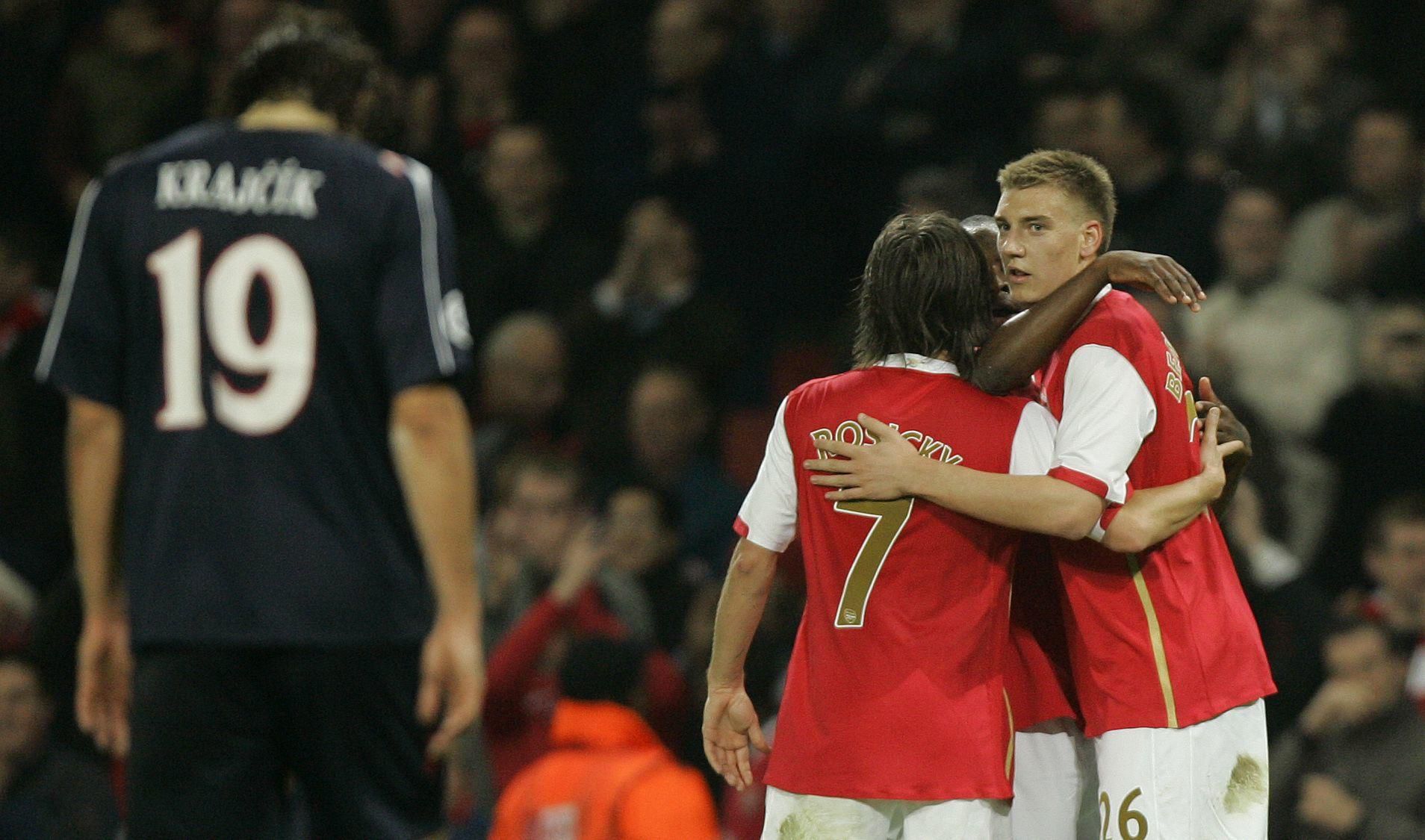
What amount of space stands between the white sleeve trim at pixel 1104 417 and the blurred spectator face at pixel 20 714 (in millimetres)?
5479

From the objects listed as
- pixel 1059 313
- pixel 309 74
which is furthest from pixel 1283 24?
pixel 309 74

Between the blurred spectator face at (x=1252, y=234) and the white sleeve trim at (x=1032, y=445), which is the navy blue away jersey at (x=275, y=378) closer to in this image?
the white sleeve trim at (x=1032, y=445)

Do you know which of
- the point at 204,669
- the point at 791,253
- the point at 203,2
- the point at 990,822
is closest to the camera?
the point at 204,669

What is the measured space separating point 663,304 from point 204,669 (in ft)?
18.7

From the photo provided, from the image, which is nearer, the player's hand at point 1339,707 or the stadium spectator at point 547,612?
the player's hand at point 1339,707

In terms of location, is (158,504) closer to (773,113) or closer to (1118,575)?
(1118,575)

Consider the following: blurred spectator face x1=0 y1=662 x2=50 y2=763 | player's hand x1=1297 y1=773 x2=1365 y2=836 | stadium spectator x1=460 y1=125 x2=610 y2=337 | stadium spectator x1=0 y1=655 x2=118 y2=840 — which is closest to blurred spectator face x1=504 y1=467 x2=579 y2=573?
stadium spectator x1=460 y1=125 x2=610 y2=337

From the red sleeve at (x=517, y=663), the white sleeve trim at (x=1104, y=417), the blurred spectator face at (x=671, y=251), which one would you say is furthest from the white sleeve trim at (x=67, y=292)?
the blurred spectator face at (x=671, y=251)

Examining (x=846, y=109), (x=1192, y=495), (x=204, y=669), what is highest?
(x=846, y=109)

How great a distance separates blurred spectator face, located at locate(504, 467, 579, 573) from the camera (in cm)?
796

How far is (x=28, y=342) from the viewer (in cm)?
910

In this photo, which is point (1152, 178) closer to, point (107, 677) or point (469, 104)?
point (469, 104)

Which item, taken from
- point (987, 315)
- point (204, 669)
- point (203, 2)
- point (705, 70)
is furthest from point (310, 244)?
point (203, 2)

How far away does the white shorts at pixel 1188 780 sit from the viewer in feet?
12.1
